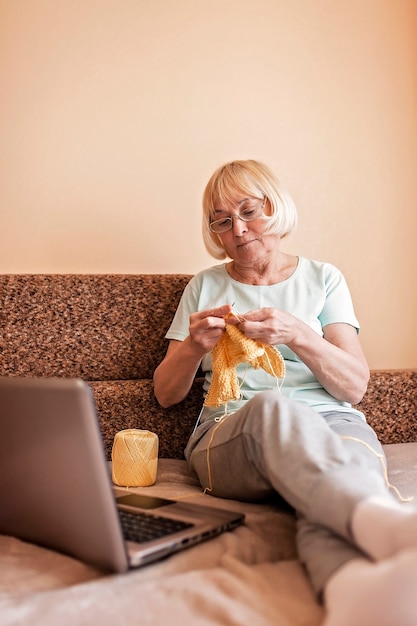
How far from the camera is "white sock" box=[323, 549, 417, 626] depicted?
0.72 m

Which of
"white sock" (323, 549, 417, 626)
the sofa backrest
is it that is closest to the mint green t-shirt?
the sofa backrest

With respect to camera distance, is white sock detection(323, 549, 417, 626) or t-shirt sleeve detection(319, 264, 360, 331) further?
t-shirt sleeve detection(319, 264, 360, 331)

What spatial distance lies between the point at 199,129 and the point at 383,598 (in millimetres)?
1589

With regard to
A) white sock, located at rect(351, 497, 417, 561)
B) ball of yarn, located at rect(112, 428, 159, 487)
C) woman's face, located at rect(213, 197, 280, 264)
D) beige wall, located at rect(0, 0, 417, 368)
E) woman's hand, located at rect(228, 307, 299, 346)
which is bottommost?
ball of yarn, located at rect(112, 428, 159, 487)

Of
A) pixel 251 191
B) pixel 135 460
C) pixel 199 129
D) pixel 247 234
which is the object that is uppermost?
pixel 199 129

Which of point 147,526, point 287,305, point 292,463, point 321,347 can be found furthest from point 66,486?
point 287,305

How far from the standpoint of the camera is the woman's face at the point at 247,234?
162cm

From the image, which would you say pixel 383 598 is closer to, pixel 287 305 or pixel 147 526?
pixel 147 526

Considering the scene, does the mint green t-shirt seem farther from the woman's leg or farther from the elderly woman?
the woman's leg

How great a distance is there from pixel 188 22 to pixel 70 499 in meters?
1.62

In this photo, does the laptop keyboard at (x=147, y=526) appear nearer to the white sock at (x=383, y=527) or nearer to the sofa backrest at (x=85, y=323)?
the white sock at (x=383, y=527)

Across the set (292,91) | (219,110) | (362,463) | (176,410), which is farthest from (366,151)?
(362,463)

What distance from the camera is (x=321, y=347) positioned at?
1.45 meters

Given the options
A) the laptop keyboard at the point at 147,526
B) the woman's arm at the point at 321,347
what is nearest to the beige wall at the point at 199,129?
the woman's arm at the point at 321,347
